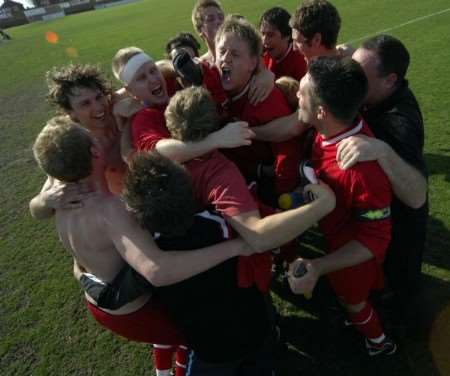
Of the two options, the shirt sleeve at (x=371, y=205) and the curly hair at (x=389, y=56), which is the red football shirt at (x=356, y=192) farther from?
the curly hair at (x=389, y=56)

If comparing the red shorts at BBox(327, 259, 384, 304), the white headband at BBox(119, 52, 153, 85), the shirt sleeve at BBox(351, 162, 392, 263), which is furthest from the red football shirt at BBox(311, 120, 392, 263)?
the white headband at BBox(119, 52, 153, 85)

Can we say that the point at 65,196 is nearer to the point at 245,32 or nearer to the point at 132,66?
the point at 132,66

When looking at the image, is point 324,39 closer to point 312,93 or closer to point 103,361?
point 312,93

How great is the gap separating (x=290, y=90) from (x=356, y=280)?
1672mm

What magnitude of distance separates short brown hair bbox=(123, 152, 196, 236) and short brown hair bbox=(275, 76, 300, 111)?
1.60 meters

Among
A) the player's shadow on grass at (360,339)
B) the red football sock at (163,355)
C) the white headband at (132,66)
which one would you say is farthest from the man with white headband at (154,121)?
the player's shadow on grass at (360,339)

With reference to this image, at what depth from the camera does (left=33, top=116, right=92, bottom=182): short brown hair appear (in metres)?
2.19

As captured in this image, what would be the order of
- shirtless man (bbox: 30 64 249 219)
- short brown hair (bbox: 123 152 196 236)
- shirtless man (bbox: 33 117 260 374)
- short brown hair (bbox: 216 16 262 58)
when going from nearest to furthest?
short brown hair (bbox: 123 152 196 236) < shirtless man (bbox: 33 117 260 374) < short brown hair (bbox: 216 16 262 58) < shirtless man (bbox: 30 64 249 219)

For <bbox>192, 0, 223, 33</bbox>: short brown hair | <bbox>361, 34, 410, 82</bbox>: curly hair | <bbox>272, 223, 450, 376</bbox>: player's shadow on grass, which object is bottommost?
<bbox>272, 223, 450, 376</bbox>: player's shadow on grass

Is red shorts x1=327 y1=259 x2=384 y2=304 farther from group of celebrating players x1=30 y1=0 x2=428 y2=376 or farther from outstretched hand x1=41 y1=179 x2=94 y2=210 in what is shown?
outstretched hand x1=41 y1=179 x2=94 y2=210

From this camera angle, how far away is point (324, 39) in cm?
365

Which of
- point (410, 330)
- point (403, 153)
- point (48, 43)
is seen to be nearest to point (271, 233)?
point (403, 153)

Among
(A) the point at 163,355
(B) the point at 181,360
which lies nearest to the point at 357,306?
(B) the point at 181,360

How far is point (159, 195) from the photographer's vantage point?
187cm
